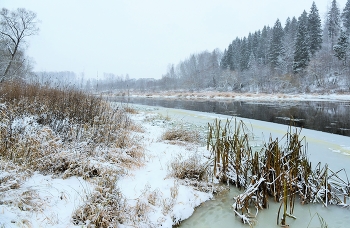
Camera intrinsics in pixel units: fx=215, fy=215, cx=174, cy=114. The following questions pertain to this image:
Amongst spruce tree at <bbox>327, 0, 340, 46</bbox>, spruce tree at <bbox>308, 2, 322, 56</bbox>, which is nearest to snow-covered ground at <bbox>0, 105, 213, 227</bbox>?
spruce tree at <bbox>308, 2, 322, 56</bbox>

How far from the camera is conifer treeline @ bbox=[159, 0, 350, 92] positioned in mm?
38062

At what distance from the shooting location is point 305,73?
138ft

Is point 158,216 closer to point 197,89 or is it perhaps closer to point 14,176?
point 14,176

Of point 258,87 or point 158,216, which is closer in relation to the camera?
point 158,216

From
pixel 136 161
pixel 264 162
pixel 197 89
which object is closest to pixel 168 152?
pixel 136 161

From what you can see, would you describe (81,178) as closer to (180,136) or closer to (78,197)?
(78,197)

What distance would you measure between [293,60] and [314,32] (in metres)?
6.56

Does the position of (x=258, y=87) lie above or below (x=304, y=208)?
above

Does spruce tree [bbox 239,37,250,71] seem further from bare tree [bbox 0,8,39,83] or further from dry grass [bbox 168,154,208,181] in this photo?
dry grass [bbox 168,154,208,181]

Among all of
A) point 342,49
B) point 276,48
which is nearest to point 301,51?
point 342,49

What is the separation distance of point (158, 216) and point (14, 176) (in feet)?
6.31

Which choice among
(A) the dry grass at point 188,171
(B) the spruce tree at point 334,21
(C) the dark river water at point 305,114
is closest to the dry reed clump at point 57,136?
(A) the dry grass at point 188,171

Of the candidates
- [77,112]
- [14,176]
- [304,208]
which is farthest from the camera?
[77,112]

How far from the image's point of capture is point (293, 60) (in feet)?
153
